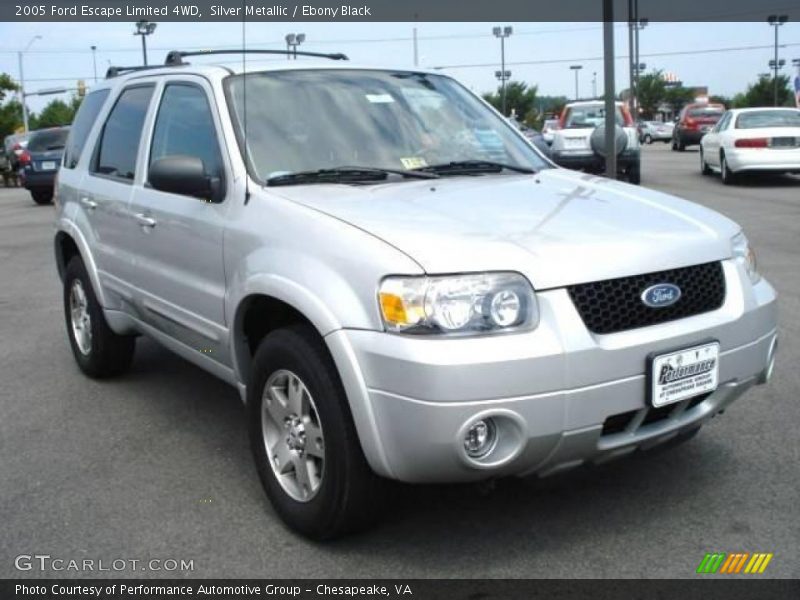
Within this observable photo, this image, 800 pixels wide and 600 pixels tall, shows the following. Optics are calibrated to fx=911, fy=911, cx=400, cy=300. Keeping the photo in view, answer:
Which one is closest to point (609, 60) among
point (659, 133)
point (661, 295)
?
point (661, 295)

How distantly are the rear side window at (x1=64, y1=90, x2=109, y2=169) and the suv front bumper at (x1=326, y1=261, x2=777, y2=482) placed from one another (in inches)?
134

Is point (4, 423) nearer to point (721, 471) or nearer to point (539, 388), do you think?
point (539, 388)

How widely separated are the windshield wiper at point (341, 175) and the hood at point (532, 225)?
8cm

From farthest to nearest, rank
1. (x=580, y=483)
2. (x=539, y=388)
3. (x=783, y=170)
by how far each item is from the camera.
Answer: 1. (x=783, y=170)
2. (x=580, y=483)
3. (x=539, y=388)

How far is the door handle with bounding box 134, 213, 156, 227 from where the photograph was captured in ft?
14.5

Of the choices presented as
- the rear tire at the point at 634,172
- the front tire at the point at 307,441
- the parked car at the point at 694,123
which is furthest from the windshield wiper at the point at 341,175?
the parked car at the point at 694,123

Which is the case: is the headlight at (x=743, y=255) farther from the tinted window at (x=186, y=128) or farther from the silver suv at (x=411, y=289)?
the tinted window at (x=186, y=128)

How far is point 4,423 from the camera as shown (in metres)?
→ 4.91

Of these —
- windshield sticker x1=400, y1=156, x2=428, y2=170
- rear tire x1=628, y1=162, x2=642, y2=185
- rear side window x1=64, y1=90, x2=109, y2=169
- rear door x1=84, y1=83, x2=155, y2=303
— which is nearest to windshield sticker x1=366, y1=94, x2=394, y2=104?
windshield sticker x1=400, y1=156, x2=428, y2=170

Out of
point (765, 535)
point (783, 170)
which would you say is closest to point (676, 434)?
point (765, 535)

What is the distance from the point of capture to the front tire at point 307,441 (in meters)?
3.07

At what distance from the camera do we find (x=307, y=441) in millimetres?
3322

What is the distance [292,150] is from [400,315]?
133cm

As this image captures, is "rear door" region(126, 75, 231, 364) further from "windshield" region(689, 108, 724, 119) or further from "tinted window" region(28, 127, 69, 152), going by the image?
"windshield" region(689, 108, 724, 119)
